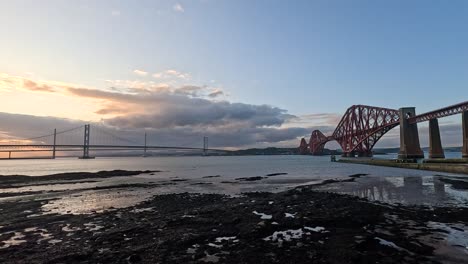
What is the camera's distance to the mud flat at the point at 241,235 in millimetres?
10094

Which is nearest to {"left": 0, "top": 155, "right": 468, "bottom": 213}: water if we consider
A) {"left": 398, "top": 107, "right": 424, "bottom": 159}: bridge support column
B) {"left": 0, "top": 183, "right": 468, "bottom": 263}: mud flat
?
{"left": 0, "top": 183, "right": 468, "bottom": 263}: mud flat

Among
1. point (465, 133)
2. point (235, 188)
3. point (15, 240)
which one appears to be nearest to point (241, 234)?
point (15, 240)

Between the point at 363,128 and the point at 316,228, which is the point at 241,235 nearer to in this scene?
the point at 316,228

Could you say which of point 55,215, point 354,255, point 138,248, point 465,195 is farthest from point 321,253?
point 465,195

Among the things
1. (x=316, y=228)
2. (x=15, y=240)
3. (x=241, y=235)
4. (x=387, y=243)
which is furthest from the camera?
(x=316, y=228)

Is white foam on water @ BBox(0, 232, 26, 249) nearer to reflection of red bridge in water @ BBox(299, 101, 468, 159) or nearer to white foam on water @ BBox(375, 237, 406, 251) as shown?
white foam on water @ BBox(375, 237, 406, 251)

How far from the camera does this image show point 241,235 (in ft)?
42.4

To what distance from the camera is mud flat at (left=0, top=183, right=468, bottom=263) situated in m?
10.1

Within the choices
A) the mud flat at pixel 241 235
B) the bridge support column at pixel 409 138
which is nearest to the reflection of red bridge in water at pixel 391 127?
the bridge support column at pixel 409 138

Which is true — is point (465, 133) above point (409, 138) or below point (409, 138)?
below

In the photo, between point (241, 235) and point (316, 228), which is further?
point (316, 228)

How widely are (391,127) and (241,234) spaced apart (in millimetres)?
123108

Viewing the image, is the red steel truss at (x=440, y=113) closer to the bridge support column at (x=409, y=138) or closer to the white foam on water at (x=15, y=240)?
the bridge support column at (x=409, y=138)

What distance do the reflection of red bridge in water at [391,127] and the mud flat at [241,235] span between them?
56.8 metres
